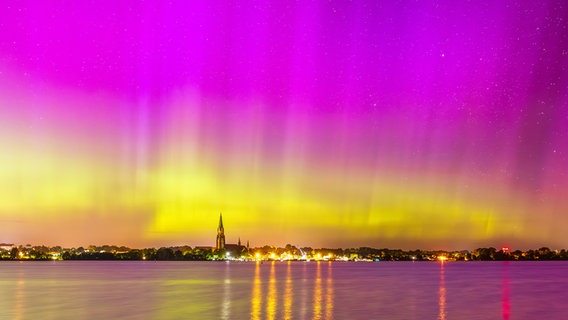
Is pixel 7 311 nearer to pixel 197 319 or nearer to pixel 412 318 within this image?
pixel 197 319

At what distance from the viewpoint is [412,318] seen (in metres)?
52.4

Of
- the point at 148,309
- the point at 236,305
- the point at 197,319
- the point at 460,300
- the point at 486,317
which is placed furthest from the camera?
the point at 460,300

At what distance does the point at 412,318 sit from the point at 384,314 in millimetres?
3322

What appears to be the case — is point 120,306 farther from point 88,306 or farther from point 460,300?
point 460,300

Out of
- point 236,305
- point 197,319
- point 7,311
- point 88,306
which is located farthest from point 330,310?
point 7,311

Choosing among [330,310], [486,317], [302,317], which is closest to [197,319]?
[302,317]

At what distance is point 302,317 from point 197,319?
851cm

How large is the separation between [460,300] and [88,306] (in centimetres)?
3888

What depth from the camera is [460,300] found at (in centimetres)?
7238

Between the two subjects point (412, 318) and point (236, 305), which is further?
point (236, 305)

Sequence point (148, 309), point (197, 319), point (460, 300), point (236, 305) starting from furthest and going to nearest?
point (460, 300)
point (236, 305)
point (148, 309)
point (197, 319)

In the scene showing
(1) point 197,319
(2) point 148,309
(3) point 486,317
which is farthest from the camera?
(2) point 148,309

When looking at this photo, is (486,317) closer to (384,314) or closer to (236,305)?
(384,314)

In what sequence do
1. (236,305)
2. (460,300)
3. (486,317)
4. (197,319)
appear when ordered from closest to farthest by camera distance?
1. (197,319)
2. (486,317)
3. (236,305)
4. (460,300)
